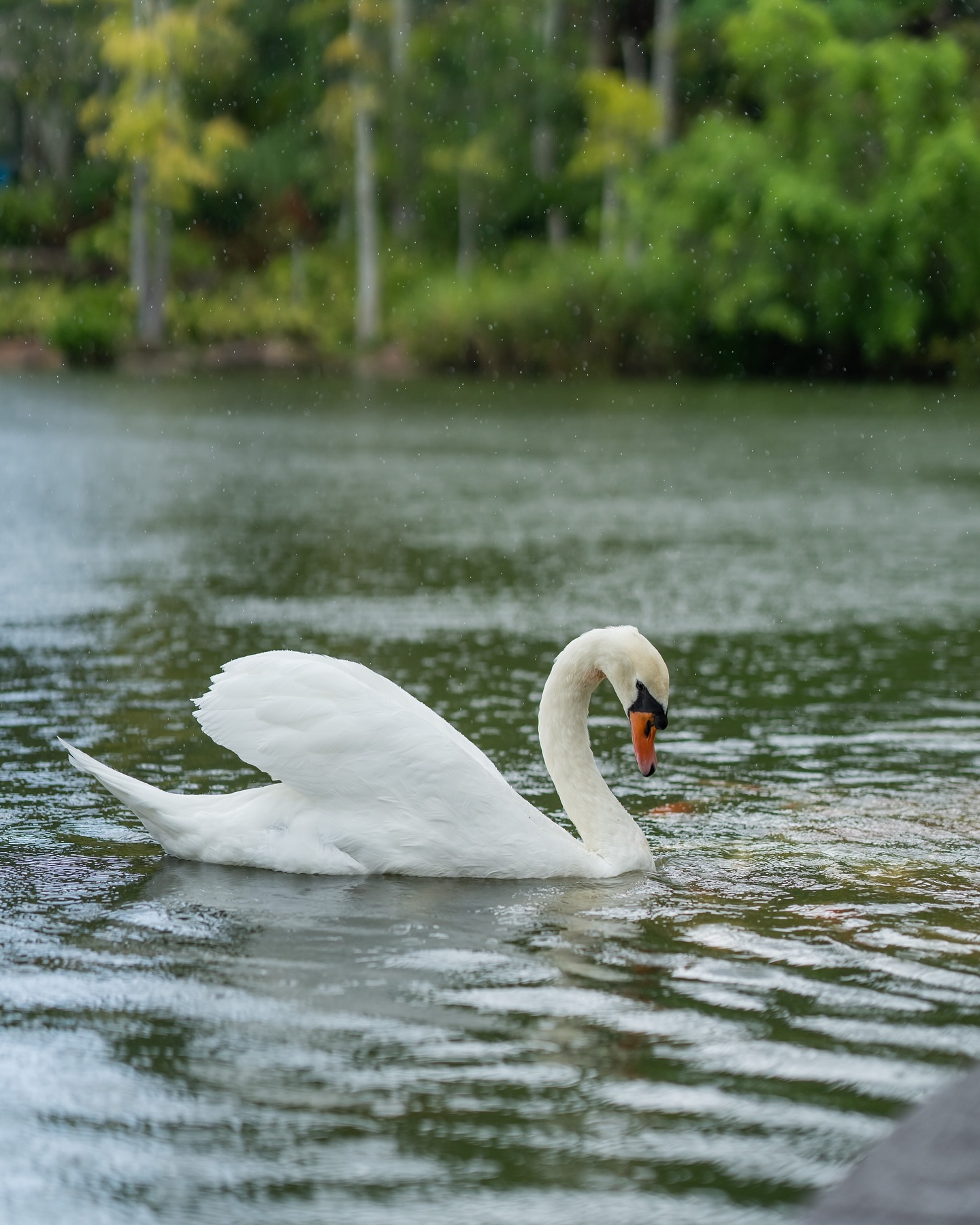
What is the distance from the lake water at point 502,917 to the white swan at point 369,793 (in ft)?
0.36

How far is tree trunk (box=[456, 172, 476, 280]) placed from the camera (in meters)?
54.1

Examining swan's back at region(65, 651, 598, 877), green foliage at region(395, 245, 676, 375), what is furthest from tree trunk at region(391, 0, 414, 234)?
swan's back at region(65, 651, 598, 877)

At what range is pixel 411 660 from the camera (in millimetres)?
10867

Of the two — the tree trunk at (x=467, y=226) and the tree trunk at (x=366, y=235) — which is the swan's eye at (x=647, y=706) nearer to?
the tree trunk at (x=366, y=235)

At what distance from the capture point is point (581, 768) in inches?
278

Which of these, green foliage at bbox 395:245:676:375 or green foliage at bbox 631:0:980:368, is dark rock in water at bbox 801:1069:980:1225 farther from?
green foliage at bbox 395:245:676:375

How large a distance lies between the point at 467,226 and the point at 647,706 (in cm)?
4922

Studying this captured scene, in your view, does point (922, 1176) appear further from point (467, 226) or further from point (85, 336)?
point (467, 226)

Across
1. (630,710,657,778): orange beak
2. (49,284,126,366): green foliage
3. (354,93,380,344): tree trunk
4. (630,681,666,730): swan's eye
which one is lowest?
(49,284,126,366): green foliage

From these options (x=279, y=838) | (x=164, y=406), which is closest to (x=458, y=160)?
(x=164, y=406)

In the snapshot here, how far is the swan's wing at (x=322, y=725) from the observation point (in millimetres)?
6637

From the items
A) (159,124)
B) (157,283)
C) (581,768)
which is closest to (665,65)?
(159,124)

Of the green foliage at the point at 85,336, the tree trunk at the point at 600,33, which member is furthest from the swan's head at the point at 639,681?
the tree trunk at the point at 600,33

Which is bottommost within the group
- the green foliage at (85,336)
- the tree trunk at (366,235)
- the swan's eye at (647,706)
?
the green foliage at (85,336)
